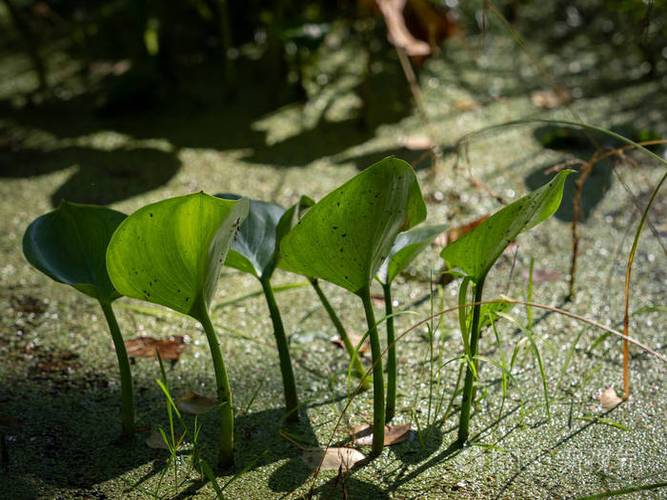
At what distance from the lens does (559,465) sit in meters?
1.09

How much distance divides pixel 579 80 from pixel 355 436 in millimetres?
1739

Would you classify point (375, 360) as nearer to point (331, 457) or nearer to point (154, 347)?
point (331, 457)

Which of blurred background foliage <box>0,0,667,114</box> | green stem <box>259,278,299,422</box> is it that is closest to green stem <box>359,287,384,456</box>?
green stem <box>259,278,299,422</box>

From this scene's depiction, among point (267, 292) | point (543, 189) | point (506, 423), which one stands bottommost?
point (506, 423)

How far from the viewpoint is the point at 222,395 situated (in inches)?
40.1

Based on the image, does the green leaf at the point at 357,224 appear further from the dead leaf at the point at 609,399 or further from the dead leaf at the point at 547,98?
the dead leaf at the point at 547,98

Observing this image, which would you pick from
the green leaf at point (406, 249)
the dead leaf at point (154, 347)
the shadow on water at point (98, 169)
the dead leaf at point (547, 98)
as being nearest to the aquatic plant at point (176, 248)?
the green leaf at point (406, 249)

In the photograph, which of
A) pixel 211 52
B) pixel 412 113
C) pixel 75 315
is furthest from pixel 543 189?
pixel 211 52

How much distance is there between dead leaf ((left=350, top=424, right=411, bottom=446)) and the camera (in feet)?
3.73

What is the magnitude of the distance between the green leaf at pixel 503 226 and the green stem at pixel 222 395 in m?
0.30

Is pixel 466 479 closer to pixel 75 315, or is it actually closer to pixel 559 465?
pixel 559 465

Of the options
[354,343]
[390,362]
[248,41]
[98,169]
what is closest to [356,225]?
[390,362]

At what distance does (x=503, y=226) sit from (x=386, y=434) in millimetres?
370

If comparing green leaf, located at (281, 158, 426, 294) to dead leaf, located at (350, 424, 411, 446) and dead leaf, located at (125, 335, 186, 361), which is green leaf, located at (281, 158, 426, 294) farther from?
dead leaf, located at (125, 335, 186, 361)
